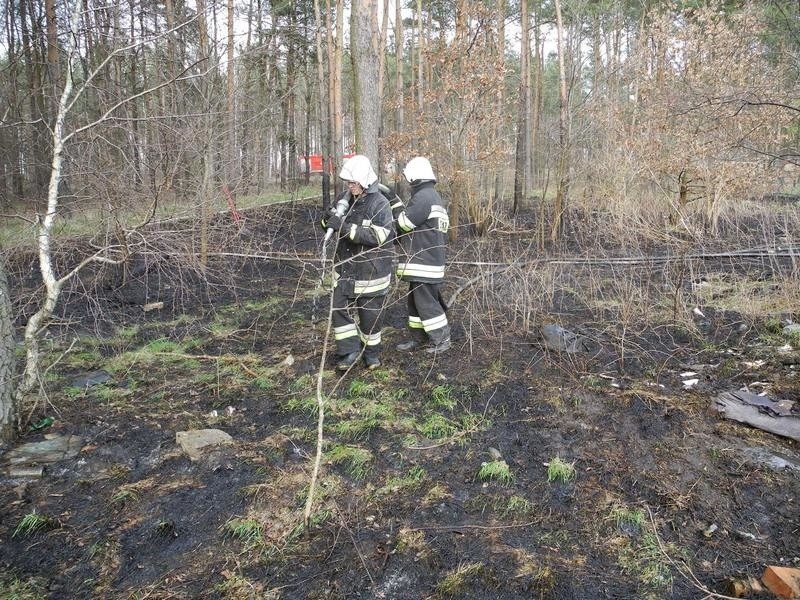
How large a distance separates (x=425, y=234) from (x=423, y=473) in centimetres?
252

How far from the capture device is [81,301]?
715 cm

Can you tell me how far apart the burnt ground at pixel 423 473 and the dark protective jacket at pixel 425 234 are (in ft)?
2.71

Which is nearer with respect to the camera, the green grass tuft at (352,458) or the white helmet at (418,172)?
the green grass tuft at (352,458)

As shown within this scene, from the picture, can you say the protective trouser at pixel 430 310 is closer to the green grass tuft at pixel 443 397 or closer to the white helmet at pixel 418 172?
the green grass tuft at pixel 443 397

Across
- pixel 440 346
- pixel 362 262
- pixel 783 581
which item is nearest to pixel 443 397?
pixel 440 346

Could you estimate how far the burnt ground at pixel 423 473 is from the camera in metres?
2.59

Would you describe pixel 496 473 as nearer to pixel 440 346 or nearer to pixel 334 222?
pixel 440 346

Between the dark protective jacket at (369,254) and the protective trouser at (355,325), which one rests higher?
the dark protective jacket at (369,254)

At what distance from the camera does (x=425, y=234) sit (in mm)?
5250

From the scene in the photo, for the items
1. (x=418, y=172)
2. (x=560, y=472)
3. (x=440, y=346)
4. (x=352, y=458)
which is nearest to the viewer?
(x=560, y=472)

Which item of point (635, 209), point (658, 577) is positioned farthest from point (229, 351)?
point (635, 209)

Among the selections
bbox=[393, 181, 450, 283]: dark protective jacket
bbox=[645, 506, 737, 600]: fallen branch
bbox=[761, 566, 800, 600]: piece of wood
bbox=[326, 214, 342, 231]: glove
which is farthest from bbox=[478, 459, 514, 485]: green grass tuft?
bbox=[326, 214, 342, 231]: glove

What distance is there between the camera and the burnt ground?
259cm

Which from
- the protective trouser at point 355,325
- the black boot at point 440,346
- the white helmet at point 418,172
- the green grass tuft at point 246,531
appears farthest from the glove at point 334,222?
the green grass tuft at point 246,531
